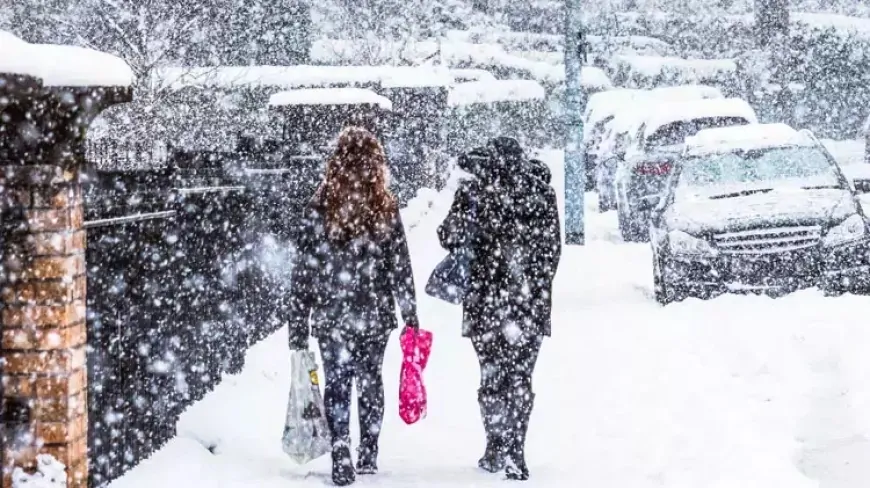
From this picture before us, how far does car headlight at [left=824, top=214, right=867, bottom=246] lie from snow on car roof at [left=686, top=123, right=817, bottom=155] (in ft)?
5.32

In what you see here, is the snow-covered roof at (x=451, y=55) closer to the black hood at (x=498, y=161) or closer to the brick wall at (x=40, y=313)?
the black hood at (x=498, y=161)

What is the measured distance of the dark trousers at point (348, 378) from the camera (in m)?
6.45

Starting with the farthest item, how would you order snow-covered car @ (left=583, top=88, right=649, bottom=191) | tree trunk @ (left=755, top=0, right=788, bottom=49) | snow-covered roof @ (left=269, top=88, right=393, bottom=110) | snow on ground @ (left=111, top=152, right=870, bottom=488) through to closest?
tree trunk @ (left=755, top=0, right=788, bottom=49) < snow-covered car @ (left=583, top=88, right=649, bottom=191) < snow-covered roof @ (left=269, top=88, right=393, bottom=110) < snow on ground @ (left=111, top=152, right=870, bottom=488)

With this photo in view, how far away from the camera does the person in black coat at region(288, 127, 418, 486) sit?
6.35 m

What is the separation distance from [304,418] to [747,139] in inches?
312

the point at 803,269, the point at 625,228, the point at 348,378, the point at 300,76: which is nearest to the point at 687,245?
the point at 803,269

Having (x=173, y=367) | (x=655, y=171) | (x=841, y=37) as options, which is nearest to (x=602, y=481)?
(x=173, y=367)

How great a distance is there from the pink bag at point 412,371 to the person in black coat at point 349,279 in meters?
0.08

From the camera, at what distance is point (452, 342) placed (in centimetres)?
1067

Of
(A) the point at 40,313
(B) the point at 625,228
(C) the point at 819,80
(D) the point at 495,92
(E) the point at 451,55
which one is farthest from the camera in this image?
(C) the point at 819,80

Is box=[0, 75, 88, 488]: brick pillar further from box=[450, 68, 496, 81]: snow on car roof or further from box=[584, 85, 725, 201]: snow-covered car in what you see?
box=[450, 68, 496, 81]: snow on car roof

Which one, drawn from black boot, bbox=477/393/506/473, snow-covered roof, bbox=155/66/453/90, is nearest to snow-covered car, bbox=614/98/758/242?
snow-covered roof, bbox=155/66/453/90

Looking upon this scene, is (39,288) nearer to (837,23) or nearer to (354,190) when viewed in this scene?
(354,190)

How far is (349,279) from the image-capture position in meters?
6.41
